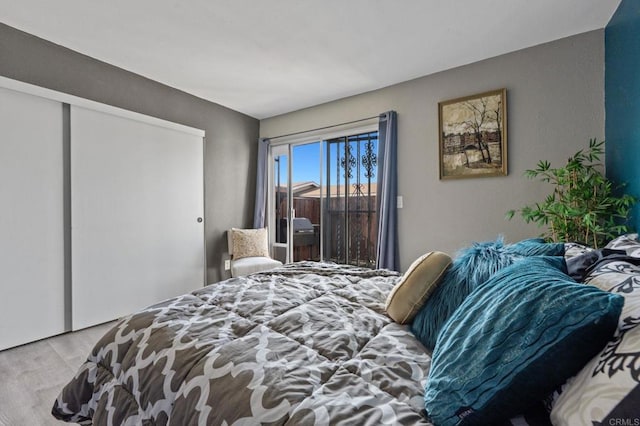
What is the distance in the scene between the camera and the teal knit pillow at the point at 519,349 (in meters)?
0.57

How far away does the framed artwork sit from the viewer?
264 cm

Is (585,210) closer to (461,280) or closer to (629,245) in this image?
(629,245)

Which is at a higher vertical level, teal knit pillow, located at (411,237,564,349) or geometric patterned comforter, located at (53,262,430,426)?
teal knit pillow, located at (411,237,564,349)

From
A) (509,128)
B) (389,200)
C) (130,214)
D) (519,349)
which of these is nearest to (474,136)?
(509,128)

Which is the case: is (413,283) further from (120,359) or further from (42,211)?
(42,211)

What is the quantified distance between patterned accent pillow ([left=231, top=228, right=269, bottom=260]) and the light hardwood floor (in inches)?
61.2

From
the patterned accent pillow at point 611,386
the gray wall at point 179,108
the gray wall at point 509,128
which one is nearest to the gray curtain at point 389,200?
the gray wall at point 509,128

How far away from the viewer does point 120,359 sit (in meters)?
1.12

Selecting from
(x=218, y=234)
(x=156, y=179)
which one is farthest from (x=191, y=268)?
(x=156, y=179)

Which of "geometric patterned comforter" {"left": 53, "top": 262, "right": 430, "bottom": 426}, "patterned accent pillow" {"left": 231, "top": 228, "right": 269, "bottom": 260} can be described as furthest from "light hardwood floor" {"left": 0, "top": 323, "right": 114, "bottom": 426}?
"patterned accent pillow" {"left": 231, "top": 228, "right": 269, "bottom": 260}

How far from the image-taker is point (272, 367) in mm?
876

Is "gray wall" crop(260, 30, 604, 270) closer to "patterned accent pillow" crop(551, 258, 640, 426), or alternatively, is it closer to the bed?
the bed

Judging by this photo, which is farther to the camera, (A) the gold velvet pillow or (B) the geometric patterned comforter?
(A) the gold velvet pillow

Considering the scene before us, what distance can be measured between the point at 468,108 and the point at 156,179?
10.7 ft
